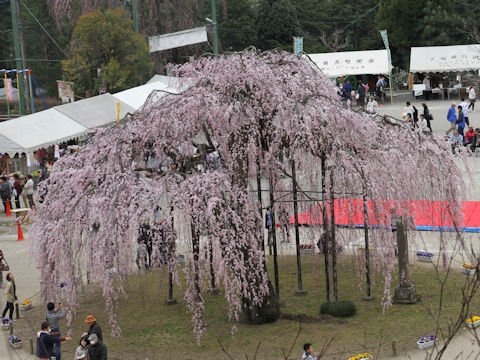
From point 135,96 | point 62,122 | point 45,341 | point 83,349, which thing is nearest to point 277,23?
point 135,96

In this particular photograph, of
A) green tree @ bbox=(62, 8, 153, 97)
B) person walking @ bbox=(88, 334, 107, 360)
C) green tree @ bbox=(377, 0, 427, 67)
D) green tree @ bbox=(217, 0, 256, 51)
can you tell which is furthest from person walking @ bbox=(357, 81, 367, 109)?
person walking @ bbox=(88, 334, 107, 360)

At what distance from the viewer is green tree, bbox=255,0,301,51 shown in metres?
52.2

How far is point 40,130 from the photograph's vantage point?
104ft

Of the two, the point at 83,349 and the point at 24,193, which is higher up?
the point at 24,193

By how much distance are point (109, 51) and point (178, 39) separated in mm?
7235

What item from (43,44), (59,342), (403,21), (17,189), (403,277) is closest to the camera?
(59,342)

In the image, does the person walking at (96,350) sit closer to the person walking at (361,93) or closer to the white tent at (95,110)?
the white tent at (95,110)

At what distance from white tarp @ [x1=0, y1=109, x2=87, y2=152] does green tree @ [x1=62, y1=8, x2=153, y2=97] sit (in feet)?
28.2

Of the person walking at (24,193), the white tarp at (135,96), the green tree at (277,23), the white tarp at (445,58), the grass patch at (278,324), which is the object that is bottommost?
the grass patch at (278,324)

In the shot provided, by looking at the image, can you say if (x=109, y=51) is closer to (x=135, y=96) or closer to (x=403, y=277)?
(x=135, y=96)

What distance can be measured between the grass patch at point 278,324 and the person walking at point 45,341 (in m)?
1.24

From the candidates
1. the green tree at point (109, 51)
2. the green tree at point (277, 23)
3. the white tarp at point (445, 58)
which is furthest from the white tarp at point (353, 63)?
the green tree at point (109, 51)

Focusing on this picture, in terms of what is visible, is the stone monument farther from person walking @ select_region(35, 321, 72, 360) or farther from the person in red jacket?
the person in red jacket

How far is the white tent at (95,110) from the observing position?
3412cm
